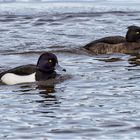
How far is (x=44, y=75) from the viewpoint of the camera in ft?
50.3

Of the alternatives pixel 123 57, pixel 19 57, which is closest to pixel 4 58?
pixel 19 57

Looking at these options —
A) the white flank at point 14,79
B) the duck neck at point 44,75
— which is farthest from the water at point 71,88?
the duck neck at point 44,75

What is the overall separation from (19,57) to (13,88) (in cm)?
427

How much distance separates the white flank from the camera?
48.4 feet

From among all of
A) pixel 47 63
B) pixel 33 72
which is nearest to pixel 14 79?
pixel 33 72

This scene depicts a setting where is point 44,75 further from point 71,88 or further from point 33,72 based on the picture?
point 71,88

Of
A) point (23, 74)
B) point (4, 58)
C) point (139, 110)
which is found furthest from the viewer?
point (4, 58)

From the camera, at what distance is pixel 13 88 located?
1433 centimetres

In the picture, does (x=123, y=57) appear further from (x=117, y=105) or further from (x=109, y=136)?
(x=109, y=136)

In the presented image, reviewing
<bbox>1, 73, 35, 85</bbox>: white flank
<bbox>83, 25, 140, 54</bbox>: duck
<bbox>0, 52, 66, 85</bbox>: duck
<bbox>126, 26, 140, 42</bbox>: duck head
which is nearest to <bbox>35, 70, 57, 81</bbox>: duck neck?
<bbox>0, 52, 66, 85</bbox>: duck

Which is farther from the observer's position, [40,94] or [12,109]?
[40,94]

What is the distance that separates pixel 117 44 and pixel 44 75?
4.91 metres

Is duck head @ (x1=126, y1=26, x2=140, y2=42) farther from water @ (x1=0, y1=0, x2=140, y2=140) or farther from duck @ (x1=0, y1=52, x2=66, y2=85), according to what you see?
duck @ (x1=0, y1=52, x2=66, y2=85)

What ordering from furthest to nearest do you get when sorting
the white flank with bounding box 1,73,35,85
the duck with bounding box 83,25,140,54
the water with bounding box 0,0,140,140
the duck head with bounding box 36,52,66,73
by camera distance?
1. the duck with bounding box 83,25,140,54
2. the duck head with bounding box 36,52,66,73
3. the white flank with bounding box 1,73,35,85
4. the water with bounding box 0,0,140,140
